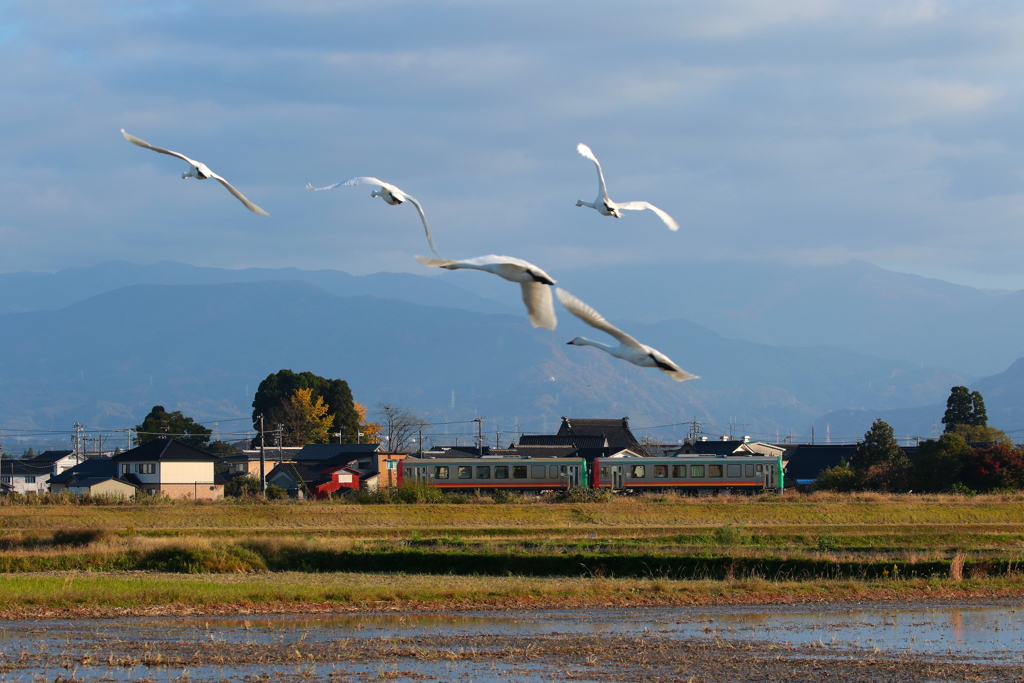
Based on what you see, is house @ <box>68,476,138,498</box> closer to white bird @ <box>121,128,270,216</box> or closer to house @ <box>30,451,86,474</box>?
house @ <box>30,451,86,474</box>

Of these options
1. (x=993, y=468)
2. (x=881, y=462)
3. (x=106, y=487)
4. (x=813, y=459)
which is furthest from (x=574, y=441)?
(x=106, y=487)

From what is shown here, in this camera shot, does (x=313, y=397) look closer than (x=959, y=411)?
No

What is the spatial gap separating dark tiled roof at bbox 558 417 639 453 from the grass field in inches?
1392

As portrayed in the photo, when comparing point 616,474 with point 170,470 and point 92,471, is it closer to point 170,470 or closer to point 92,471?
point 170,470

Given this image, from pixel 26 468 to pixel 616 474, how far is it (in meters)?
65.3

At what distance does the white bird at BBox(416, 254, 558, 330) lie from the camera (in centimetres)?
583

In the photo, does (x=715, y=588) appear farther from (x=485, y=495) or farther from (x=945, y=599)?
(x=485, y=495)

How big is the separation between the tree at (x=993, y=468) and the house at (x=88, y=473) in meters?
46.9

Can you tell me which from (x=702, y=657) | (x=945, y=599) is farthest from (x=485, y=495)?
(x=702, y=657)

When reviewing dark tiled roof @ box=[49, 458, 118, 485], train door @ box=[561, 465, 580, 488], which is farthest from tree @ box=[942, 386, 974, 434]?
dark tiled roof @ box=[49, 458, 118, 485]

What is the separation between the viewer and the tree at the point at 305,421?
91750mm

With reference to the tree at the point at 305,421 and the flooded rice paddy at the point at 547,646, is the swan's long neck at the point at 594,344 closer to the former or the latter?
the flooded rice paddy at the point at 547,646

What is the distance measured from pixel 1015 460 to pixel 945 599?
32.6m

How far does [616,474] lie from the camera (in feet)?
172
